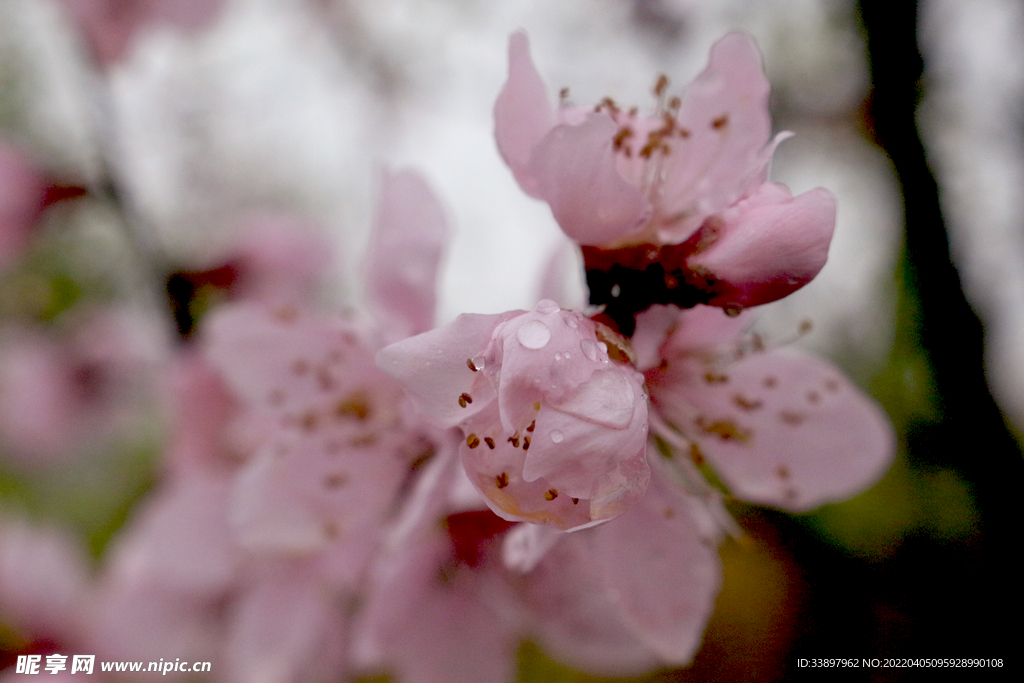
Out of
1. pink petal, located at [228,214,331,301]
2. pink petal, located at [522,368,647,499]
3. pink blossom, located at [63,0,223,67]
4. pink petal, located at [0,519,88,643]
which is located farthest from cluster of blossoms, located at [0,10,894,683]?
pink blossom, located at [63,0,223,67]

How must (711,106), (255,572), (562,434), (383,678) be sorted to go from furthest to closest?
1. (383,678)
2. (255,572)
3. (711,106)
4. (562,434)

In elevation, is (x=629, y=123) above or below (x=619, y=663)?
above

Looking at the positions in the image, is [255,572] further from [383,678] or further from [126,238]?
[383,678]

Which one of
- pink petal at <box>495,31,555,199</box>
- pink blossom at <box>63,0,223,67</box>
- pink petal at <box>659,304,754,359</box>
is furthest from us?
pink blossom at <box>63,0,223,67</box>

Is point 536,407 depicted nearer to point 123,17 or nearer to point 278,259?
point 278,259

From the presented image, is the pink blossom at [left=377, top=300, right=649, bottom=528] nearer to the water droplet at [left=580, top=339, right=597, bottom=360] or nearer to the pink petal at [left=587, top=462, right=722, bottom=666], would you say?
the water droplet at [left=580, top=339, right=597, bottom=360]

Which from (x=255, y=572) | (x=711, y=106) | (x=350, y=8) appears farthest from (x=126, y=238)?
(x=350, y=8)
